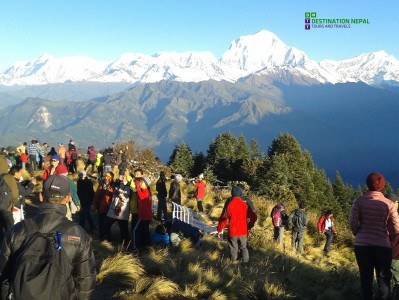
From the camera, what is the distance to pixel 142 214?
923 centimetres

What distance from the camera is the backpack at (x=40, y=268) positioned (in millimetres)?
2848

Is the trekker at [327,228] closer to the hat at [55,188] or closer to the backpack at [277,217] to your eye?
the backpack at [277,217]

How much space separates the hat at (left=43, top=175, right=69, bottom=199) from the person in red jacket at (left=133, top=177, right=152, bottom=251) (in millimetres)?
5678

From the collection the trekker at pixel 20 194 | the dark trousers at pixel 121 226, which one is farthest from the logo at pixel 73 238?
the dark trousers at pixel 121 226

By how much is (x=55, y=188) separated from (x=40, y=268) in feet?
2.26

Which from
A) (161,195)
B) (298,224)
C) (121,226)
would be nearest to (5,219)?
(121,226)

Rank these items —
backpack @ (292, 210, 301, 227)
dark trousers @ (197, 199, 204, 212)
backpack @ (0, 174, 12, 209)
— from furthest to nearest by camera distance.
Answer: dark trousers @ (197, 199, 204, 212), backpack @ (292, 210, 301, 227), backpack @ (0, 174, 12, 209)

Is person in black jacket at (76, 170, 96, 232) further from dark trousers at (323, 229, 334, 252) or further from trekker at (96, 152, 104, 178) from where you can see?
trekker at (96, 152, 104, 178)

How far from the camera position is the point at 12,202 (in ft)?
25.0

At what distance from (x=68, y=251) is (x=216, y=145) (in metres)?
47.9

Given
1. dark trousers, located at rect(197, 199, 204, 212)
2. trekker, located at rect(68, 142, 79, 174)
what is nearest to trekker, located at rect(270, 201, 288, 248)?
dark trousers, located at rect(197, 199, 204, 212)

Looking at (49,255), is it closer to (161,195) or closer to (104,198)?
(104,198)

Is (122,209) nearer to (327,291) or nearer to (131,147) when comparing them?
(327,291)

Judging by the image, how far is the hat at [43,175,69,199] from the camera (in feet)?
11.0
